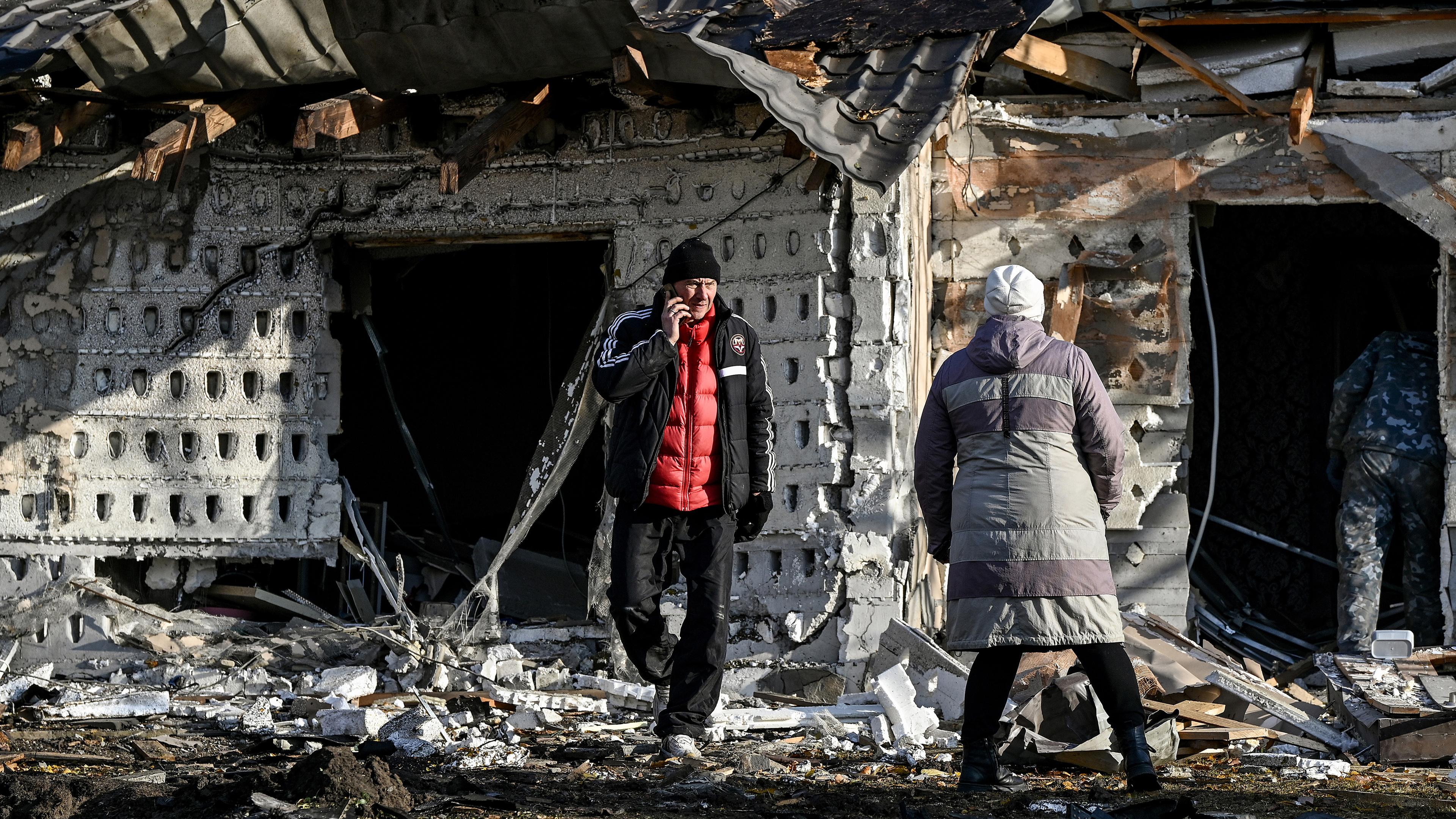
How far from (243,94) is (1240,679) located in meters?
5.28

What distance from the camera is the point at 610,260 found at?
7.99 meters

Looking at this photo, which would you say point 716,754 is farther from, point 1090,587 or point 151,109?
point 151,109

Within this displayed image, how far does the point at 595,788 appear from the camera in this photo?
16.8 feet

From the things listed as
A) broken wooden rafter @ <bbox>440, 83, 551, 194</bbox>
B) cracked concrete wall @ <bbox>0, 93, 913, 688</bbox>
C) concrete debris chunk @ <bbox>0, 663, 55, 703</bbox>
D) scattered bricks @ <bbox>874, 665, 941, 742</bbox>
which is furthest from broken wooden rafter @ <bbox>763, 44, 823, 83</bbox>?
concrete debris chunk @ <bbox>0, 663, 55, 703</bbox>

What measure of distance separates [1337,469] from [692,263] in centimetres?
457

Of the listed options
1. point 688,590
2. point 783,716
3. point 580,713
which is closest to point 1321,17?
point 783,716

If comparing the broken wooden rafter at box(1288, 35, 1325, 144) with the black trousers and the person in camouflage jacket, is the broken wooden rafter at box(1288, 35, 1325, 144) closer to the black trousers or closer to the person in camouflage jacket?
the person in camouflage jacket

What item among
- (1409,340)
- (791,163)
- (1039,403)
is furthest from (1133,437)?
(1039,403)

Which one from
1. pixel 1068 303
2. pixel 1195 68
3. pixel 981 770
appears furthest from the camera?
pixel 1068 303

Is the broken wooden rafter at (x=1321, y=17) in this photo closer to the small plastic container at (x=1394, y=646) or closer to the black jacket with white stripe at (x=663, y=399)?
the small plastic container at (x=1394, y=646)

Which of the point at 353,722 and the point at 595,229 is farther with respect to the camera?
the point at 595,229

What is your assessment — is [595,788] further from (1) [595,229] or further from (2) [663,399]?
(1) [595,229]

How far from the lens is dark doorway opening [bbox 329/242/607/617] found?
10609 millimetres

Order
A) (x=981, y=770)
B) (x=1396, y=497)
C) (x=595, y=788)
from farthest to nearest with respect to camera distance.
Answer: (x=1396, y=497), (x=595, y=788), (x=981, y=770)
